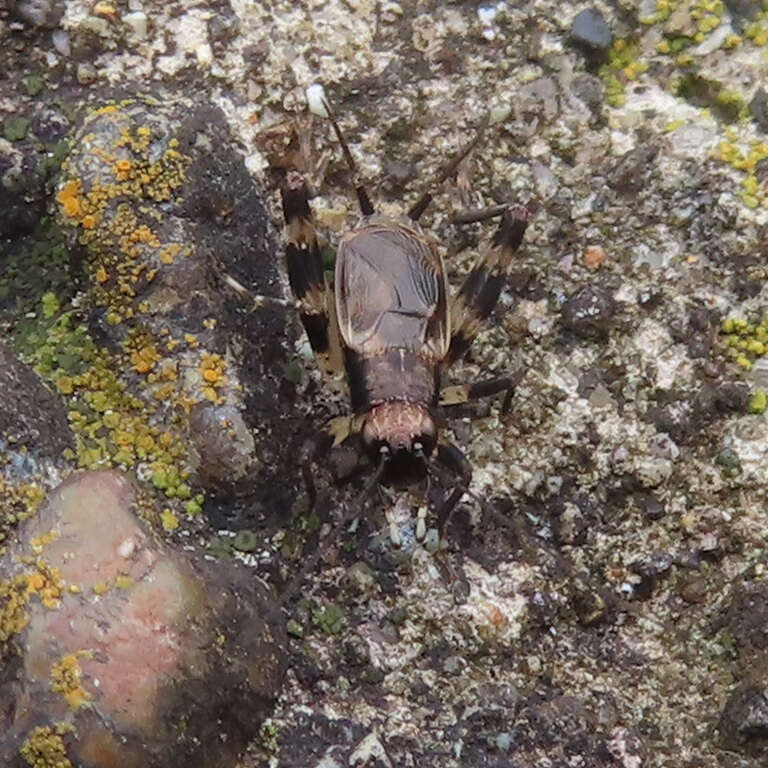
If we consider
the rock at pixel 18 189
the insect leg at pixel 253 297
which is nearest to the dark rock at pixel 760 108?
the insect leg at pixel 253 297

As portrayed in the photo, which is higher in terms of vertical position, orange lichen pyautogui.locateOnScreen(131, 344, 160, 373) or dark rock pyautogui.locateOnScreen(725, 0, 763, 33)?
dark rock pyautogui.locateOnScreen(725, 0, 763, 33)

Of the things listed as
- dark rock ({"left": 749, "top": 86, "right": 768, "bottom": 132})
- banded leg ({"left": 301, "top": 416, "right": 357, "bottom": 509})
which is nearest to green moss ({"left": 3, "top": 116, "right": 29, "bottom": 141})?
banded leg ({"left": 301, "top": 416, "right": 357, "bottom": 509})

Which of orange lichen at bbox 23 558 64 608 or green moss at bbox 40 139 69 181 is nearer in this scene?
A: orange lichen at bbox 23 558 64 608

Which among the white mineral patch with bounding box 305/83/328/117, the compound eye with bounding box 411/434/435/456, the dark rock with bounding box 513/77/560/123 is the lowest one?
the compound eye with bounding box 411/434/435/456

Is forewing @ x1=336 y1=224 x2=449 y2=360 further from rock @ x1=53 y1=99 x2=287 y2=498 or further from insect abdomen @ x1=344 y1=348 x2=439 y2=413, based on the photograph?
rock @ x1=53 y1=99 x2=287 y2=498

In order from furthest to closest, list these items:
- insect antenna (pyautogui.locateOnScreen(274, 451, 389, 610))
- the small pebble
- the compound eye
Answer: the small pebble → the compound eye → insect antenna (pyautogui.locateOnScreen(274, 451, 389, 610))

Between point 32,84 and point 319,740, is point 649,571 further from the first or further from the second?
point 32,84
